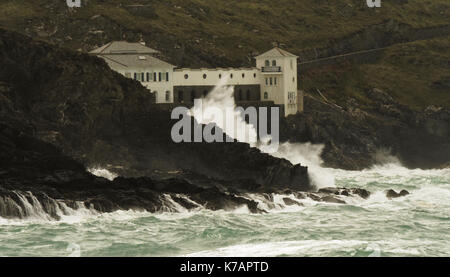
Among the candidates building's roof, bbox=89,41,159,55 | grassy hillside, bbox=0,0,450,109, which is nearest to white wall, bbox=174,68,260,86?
building's roof, bbox=89,41,159,55

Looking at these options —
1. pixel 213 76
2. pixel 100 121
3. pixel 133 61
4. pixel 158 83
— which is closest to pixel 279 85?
pixel 213 76

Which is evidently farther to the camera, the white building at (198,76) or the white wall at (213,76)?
the white wall at (213,76)

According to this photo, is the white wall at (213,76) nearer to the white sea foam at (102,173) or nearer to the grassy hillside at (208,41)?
the grassy hillside at (208,41)

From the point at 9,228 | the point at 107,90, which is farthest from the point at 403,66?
the point at 9,228

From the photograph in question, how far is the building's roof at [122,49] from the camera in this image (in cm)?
15462

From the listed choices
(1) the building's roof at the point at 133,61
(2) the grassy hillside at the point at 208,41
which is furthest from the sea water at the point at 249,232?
(2) the grassy hillside at the point at 208,41

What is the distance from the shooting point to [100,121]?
136 meters

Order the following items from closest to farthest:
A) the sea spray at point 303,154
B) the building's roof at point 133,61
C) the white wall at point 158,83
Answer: the building's roof at point 133,61, the white wall at point 158,83, the sea spray at point 303,154

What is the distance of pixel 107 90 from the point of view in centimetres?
13875

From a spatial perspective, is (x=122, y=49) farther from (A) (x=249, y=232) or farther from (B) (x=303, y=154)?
(A) (x=249, y=232)

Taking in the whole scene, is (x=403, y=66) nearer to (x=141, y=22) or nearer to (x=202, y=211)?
(x=141, y=22)

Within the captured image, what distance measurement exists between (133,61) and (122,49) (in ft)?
10.3

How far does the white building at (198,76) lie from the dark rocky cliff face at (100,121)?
9.44 meters
